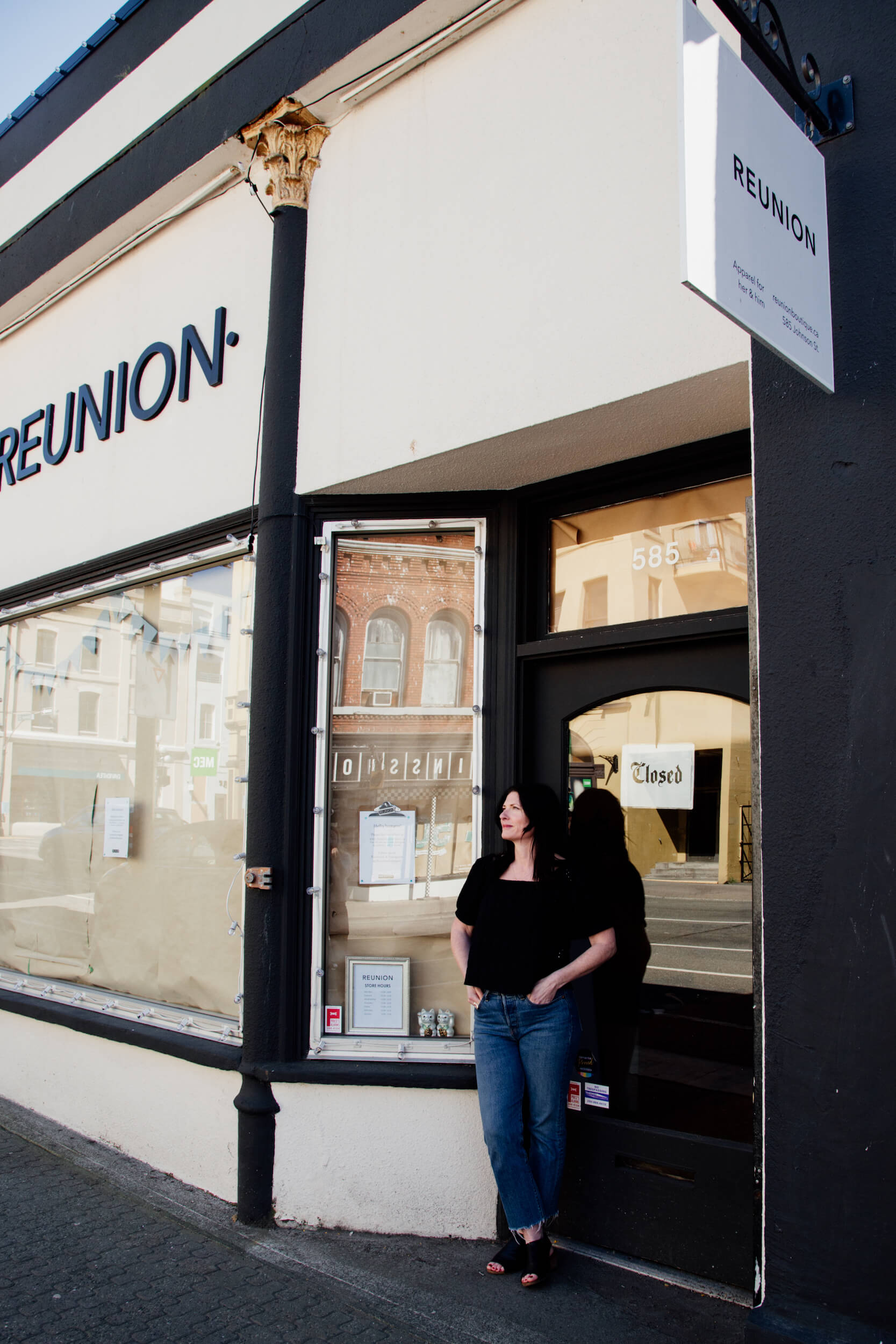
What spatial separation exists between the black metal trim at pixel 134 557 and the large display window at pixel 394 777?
2.12 ft

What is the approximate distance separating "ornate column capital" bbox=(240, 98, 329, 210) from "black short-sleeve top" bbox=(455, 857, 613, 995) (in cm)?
342

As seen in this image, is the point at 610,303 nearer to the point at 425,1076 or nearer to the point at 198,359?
the point at 198,359

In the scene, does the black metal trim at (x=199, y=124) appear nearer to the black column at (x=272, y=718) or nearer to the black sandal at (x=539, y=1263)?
the black column at (x=272, y=718)

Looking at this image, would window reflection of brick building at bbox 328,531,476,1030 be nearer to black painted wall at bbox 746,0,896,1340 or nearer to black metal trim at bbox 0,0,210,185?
black painted wall at bbox 746,0,896,1340

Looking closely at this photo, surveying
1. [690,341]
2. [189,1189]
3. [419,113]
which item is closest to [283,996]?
[189,1189]

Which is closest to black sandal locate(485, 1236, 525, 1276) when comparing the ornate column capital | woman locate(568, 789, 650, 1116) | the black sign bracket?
woman locate(568, 789, 650, 1116)

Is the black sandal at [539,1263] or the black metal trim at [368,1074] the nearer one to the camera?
the black sandal at [539,1263]

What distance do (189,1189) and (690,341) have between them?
4.27 metres

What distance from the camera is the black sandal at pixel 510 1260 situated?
3814 mm

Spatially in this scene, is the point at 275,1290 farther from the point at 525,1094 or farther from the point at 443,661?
the point at 443,661

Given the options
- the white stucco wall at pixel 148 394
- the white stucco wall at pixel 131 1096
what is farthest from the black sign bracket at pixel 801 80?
the white stucco wall at pixel 131 1096

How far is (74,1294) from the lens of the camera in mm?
3703

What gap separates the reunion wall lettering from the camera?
533 centimetres

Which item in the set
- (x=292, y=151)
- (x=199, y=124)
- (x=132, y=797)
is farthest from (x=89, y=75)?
(x=132, y=797)
